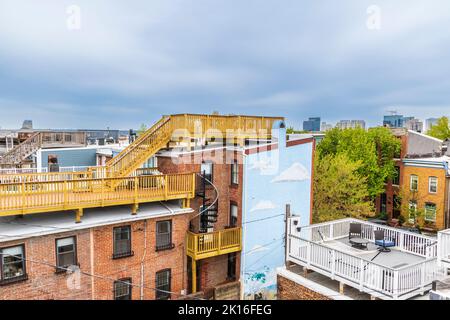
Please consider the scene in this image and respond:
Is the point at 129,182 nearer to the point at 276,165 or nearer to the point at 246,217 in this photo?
the point at 246,217

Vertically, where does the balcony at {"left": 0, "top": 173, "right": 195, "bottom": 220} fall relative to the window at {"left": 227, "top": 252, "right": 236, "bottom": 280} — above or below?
above

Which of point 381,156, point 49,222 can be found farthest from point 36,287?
point 381,156

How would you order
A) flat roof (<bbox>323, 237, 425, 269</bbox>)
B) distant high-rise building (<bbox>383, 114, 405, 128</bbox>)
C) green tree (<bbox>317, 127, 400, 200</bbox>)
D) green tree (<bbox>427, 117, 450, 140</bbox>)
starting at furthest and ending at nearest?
distant high-rise building (<bbox>383, 114, 405, 128</bbox>), green tree (<bbox>427, 117, 450, 140</bbox>), green tree (<bbox>317, 127, 400, 200</bbox>), flat roof (<bbox>323, 237, 425, 269</bbox>)

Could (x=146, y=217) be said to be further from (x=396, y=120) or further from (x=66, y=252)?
(x=396, y=120)

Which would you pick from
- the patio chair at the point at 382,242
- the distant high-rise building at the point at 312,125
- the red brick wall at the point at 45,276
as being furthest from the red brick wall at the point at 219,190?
the distant high-rise building at the point at 312,125

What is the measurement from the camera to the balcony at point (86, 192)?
11891mm

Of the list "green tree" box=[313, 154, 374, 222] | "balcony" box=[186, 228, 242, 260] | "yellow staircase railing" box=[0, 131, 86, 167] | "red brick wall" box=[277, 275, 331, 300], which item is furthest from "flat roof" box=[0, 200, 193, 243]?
"green tree" box=[313, 154, 374, 222]

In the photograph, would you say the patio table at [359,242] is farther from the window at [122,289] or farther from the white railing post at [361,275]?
the window at [122,289]

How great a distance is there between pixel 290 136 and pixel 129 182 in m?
9.36

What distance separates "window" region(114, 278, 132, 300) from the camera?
46.3 ft

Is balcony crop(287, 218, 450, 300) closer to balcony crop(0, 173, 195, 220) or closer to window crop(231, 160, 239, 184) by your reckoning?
window crop(231, 160, 239, 184)

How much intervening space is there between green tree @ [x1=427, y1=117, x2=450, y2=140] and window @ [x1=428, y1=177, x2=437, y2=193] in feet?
62.7

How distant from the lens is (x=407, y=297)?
1051 cm

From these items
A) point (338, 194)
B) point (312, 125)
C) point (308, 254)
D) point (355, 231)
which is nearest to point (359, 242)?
point (355, 231)
